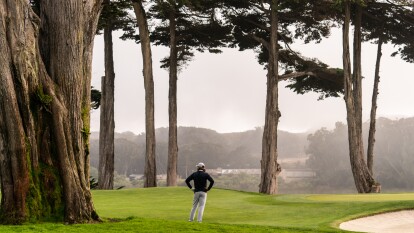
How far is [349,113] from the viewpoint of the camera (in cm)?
3344

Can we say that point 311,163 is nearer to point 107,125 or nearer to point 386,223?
point 107,125

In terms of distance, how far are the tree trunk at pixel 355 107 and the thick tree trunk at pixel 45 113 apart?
2130cm

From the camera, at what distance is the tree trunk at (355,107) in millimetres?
32719

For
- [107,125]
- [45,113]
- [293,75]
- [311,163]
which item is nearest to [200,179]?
[45,113]

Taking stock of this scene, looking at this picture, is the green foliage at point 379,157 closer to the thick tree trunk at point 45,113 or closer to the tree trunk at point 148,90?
the tree trunk at point 148,90

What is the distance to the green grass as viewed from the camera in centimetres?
1294

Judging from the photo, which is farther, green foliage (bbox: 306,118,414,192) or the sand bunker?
green foliage (bbox: 306,118,414,192)

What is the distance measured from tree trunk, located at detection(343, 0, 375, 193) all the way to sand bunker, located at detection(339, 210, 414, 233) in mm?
14141

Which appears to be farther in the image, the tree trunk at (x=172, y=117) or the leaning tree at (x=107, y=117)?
the tree trunk at (x=172, y=117)

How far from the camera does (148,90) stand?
105 feet

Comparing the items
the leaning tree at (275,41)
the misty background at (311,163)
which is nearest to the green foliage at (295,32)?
the leaning tree at (275,41)

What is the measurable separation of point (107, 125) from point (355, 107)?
1295 cm

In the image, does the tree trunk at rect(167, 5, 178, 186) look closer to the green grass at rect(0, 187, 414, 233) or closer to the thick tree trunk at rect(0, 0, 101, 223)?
the green grass at rect(0, 187, 414, 233)

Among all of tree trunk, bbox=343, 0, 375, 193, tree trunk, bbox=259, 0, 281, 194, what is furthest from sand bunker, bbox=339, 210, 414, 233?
tree trunk, bbox=259, 0, 281, 194
